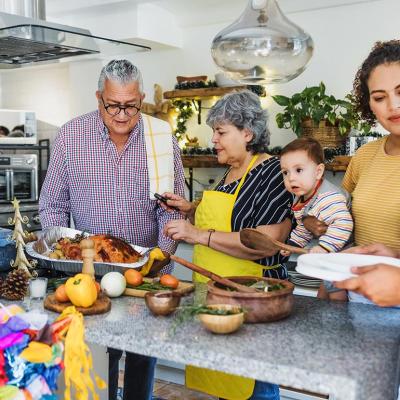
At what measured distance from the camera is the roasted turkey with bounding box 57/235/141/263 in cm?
216

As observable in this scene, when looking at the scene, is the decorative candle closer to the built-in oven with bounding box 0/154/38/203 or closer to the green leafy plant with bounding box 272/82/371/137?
the green leafy plant with bounding box 272/82/371/137

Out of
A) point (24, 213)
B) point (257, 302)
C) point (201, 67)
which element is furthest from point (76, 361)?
point (24, 213)

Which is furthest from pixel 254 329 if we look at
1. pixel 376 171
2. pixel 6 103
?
pixel 6 103

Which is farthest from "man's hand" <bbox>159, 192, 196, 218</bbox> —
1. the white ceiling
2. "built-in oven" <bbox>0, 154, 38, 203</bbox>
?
"built-in oven" <bbox>0, 154, 38, 203</bbox>

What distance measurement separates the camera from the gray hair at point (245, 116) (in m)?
2.40

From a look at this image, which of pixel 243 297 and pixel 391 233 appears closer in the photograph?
pixel 243 297

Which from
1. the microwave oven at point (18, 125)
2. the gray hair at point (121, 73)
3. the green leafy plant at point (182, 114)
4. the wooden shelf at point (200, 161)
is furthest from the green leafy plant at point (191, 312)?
the microwave oven at point (18, 125)

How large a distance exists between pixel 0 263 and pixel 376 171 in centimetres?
137

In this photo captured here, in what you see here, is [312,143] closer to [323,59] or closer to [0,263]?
[0,263]

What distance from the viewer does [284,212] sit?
7.58 feet

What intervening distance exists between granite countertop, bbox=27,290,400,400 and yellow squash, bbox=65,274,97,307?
6 centimetres

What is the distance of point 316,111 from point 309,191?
2.04 meters

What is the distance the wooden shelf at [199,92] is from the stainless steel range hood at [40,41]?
162 centimetres

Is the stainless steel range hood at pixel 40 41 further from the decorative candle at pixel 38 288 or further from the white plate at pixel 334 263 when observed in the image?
the white plate at pixel 334 263
